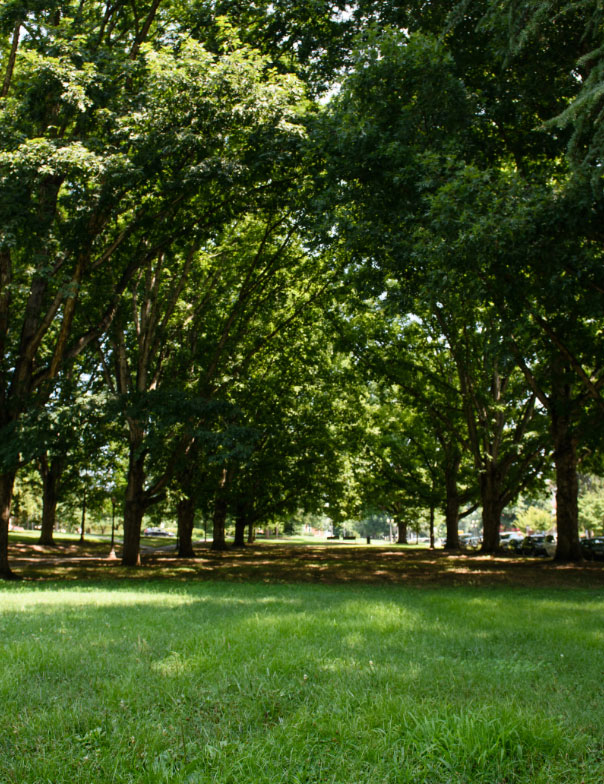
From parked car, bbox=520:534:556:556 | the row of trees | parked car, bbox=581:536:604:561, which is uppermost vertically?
the row of trees

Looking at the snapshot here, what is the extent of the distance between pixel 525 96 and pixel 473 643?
37.4 feet

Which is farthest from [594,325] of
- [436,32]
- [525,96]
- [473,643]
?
[473,643]

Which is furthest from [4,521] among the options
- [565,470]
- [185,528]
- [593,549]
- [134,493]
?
[593,549]

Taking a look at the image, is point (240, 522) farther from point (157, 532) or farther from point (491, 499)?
point (157, 532)

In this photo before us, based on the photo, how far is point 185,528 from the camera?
25.6 meters

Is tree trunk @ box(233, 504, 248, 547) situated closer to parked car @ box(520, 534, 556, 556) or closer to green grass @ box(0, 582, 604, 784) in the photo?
parked car @ box(520, 534, 556, 556)

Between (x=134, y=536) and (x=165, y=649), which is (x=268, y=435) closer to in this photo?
(x=134, y=536)

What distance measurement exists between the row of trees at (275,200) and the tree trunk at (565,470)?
8 centimetres

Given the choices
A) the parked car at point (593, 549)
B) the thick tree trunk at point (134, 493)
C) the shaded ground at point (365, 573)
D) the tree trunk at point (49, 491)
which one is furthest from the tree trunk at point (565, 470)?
the tree trunk at point (49, 491)

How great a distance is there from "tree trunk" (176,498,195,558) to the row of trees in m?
5.98

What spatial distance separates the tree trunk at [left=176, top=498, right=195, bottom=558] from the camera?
24922 millimetres

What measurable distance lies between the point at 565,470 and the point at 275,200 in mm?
12819

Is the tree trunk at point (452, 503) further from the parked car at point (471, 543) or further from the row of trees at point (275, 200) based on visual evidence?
the row of trees at point (275, 200)

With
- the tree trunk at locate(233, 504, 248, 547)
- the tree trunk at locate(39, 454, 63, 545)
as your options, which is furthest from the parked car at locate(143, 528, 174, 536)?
the tree trunk at locate(39, 454, 63, 545)
